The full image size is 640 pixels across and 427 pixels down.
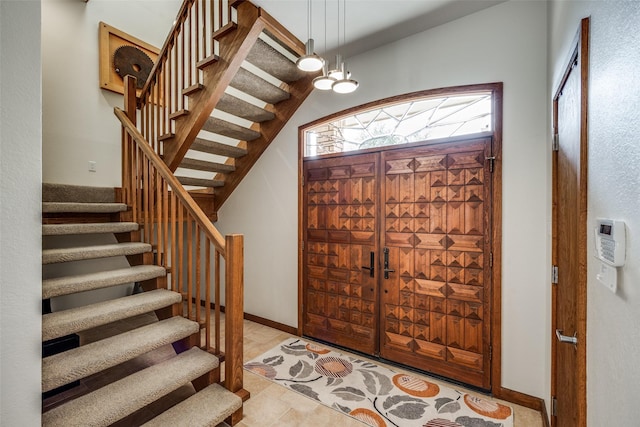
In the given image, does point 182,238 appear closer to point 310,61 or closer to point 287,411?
point 287,411

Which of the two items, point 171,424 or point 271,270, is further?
point 271,270

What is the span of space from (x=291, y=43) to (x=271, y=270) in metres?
2.56

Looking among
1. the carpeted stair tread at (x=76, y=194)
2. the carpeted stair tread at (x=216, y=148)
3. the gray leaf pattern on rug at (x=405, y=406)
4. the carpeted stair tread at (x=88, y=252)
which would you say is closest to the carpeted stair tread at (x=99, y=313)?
the carpeted stair tread at (x=88, y=252)

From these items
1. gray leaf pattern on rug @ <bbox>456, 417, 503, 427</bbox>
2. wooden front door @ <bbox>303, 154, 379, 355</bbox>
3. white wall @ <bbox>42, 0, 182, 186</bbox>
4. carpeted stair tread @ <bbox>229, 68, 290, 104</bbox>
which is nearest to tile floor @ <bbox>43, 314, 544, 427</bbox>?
gray leaf pattern on rug @ <bbox>456, 417, 503, 427</bbox>

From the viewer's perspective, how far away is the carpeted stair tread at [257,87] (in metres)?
2.66

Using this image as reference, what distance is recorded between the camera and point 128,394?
5.48 ft

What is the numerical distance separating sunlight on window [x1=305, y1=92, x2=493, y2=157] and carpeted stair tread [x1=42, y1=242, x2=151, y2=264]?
6.45ft

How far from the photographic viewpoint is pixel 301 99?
3242mm

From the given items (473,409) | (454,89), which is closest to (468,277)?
(473,409)

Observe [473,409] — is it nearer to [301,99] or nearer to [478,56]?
[478,56]

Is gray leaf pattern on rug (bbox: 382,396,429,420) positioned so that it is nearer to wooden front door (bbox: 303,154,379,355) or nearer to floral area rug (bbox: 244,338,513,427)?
floral area rug (bbox: 244,338,513,427)

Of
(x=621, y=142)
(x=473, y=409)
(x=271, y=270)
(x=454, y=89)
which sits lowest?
(x=473, y=409)

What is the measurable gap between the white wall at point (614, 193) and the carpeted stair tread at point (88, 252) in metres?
2.85

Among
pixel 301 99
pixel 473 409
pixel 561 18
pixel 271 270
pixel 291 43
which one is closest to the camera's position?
pixel 561 18
